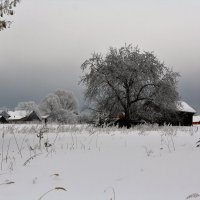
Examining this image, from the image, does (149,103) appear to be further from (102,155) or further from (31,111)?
(31,111)

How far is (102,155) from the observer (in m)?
6.50

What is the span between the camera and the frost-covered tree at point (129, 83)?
39000 millimetres

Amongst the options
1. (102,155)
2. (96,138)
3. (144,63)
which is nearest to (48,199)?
(102,155)

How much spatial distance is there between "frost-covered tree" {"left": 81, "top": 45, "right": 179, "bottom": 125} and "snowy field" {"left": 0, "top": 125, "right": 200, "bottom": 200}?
1239 inches

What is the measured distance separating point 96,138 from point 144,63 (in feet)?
104

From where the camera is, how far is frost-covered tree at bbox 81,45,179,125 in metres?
39.0

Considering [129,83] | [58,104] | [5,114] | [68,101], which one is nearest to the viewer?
[129,83]

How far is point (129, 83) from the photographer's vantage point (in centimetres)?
3994

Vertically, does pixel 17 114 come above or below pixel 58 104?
below

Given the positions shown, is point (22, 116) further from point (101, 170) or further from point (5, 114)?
point (101, 170)

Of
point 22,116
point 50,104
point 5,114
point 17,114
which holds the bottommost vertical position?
point 22,116

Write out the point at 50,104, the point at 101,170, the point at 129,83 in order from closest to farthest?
the point at 101,170
the point at 129,83
the point at 50,104

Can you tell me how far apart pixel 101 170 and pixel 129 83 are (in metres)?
34.5

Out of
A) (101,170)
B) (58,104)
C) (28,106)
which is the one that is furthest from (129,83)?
(28,106)
